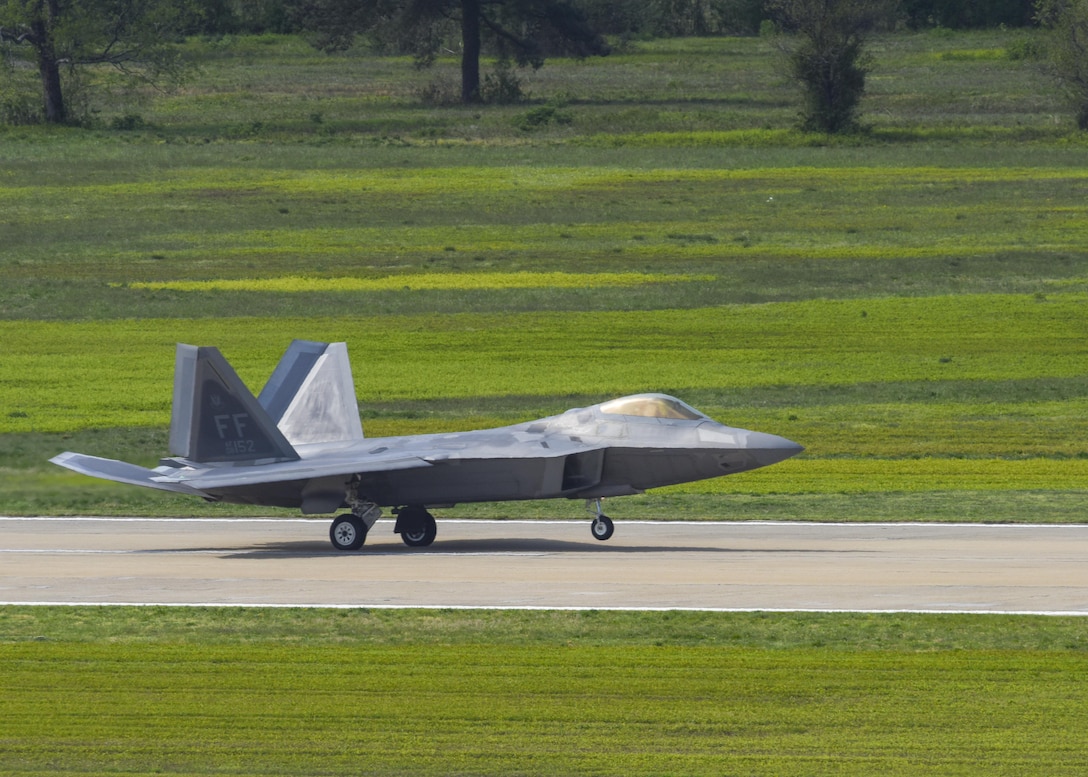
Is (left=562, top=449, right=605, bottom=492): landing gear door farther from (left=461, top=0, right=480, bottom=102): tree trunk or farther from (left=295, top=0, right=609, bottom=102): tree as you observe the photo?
(left=461, top=0, right=480, bottom=102): tree trunk

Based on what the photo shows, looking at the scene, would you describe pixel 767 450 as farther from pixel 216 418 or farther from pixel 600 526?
pixel 216 418

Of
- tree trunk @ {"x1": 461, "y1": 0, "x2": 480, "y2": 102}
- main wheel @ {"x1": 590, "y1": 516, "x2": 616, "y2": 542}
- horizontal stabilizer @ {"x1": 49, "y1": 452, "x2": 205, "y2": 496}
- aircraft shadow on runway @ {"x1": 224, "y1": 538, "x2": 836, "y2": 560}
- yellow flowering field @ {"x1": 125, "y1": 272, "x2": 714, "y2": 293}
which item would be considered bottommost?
yellow flowering field @ {"x1": 125, "y1": 272, "x2": 714, "y2": 293}

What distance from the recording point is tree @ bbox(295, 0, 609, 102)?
9862 cm

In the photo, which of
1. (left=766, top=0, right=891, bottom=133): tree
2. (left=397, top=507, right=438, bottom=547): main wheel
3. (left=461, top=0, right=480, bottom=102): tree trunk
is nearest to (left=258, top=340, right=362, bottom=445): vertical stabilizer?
(left=397, top=507, right=438, bottom=547): main wheel

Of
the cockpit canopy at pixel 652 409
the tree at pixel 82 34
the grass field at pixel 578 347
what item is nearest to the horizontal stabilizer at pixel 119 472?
the grass field at pixel 578 347

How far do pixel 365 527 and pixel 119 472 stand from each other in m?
3.84

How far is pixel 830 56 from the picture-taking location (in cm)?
8875

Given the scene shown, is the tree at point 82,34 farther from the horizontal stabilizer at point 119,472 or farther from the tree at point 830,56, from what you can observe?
the horizontal stabilizer at point 119,472

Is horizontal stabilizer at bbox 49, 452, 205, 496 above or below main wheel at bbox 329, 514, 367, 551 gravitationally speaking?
above

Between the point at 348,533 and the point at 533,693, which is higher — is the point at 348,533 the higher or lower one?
the lower one

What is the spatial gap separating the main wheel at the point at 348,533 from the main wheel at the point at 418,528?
743 mm

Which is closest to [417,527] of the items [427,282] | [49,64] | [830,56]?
[427,282]

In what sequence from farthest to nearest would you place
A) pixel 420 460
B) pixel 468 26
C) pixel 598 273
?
1. pixel 468 26
2. pixel 598 273
3. pixel 420 460

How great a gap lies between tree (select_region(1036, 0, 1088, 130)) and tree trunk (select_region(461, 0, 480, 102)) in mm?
33842
